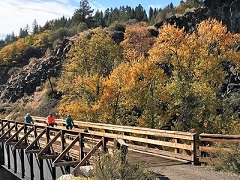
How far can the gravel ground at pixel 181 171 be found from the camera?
9.55m

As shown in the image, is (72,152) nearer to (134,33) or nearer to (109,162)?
(109,162)

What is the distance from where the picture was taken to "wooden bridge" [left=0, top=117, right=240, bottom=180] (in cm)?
1119

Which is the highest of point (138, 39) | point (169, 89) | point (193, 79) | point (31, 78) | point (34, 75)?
point (138, 39)

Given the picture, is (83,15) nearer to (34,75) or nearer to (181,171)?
(34,75)

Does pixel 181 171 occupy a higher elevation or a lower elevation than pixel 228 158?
lower

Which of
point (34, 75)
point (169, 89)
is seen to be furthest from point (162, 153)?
point (34, 75)

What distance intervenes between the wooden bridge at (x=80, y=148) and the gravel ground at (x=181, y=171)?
1.84 feet

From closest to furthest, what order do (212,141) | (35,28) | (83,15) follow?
1. (212,141)
2. (83,15)
3. (35,28)

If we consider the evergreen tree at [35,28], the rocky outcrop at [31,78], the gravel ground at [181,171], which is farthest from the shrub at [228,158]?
the evergreen tree at [35,28]

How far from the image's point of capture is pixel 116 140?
9258 millimetres

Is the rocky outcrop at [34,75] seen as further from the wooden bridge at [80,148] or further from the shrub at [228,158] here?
the shrub at [228,158]

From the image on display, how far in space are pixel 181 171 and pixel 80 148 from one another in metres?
3.39

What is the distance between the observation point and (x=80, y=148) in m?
11.7

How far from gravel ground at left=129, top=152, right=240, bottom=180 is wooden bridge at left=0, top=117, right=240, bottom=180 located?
0.56 m
